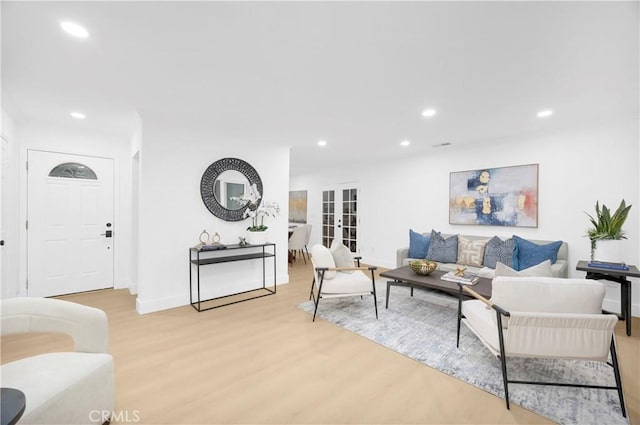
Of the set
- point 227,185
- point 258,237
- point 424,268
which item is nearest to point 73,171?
point 227,185

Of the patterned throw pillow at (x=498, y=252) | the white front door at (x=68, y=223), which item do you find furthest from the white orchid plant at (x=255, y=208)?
the patterned throw pillow at (x=498, y=252)

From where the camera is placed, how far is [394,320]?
3.15 metres

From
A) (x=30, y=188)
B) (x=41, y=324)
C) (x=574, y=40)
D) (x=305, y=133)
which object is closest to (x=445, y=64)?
(x=574, y=40)

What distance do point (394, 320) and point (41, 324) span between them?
300 cm

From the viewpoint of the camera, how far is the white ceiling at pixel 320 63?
160 cm

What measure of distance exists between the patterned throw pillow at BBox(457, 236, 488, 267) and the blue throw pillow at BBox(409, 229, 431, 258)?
0.52m

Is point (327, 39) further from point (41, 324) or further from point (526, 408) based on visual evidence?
point (526, 408)

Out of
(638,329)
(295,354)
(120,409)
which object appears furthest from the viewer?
(638,329)

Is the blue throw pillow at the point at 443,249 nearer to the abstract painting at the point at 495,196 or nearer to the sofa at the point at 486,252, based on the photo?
the sofa at the point at 486,252

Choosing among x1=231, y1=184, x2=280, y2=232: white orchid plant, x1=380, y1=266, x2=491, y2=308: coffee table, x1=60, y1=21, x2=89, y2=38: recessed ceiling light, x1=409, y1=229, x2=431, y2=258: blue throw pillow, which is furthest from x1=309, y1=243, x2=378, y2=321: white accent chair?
x1=60, y1=21, x2=89, y2=38: recessed ceiling light

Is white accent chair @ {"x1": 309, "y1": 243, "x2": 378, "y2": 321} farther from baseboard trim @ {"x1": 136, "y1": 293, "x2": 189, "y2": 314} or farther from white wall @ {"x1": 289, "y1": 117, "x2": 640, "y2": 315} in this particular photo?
white wall @ {"x1": 289, "y1": 117, "x2": 640, "y2": 315}

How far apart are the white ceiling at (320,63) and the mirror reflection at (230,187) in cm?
74

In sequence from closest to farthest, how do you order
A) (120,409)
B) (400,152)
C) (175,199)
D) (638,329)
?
(120,409) → (638,329) → (175,199) → (400,152)

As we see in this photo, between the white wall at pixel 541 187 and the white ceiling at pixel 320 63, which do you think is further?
the white wall at pixel 541 187
